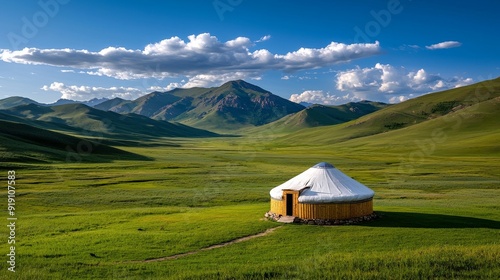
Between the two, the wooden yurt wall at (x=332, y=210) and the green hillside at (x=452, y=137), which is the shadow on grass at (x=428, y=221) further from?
the green hillside at (x=452, y=137)

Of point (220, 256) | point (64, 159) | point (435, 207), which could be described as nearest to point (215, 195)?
point (435, 207)

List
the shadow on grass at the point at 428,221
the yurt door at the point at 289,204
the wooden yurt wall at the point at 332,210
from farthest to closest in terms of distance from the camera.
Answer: the yurt door at the point at 289,204 < the wooden yurt wall at the point at 332,210 < the shadow on grass at the point at 428,221

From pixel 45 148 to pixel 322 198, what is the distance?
84.0m

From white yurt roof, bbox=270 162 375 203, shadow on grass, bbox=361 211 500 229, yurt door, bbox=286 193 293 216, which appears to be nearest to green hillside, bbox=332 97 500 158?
shadow on grass, bbox=361 211 500 229

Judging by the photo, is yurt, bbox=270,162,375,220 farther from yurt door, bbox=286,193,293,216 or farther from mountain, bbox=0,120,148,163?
mountain, bbox=0,120,148,163

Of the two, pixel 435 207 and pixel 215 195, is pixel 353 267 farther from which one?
pixel 215 195

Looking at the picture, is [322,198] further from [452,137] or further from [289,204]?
[452,137]

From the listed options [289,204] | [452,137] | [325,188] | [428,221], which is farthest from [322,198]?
[452,137]

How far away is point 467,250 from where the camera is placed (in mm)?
17344

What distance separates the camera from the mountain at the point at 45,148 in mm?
80375

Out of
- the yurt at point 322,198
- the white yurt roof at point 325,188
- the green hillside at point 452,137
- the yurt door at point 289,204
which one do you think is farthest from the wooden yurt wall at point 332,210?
the green hillside at point 452,137

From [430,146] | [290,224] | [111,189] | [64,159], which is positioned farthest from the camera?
[430,146]

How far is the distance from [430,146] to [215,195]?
372ft

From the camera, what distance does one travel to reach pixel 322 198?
2744 centimetres
